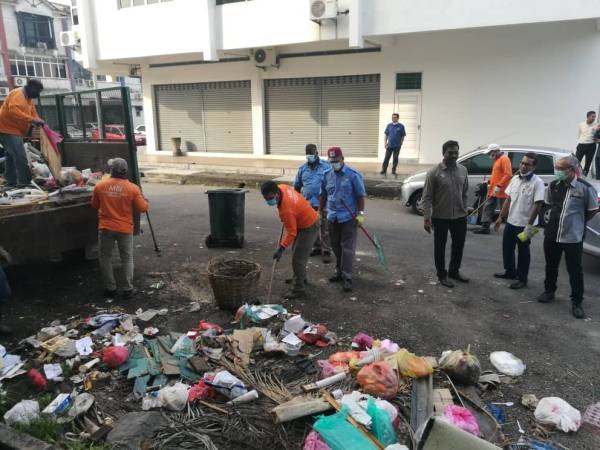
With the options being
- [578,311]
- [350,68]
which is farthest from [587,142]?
[578,311]

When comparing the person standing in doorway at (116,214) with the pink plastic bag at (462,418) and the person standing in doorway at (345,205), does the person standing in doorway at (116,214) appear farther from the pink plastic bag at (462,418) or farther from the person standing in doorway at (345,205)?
the pink plastic bag at (462,418)

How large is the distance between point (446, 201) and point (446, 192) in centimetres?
12

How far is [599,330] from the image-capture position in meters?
5.12

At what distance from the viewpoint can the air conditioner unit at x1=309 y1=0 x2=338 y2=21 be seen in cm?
1440

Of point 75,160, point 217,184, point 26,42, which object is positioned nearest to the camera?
point 75,160

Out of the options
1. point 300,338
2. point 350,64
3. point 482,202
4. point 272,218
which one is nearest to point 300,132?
point 350,64

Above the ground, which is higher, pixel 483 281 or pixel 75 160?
pixel 75 160

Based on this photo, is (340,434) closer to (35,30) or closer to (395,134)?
(395,134)

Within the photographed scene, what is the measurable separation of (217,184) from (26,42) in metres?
36.1

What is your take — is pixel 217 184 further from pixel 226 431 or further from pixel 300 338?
pixel 226 431

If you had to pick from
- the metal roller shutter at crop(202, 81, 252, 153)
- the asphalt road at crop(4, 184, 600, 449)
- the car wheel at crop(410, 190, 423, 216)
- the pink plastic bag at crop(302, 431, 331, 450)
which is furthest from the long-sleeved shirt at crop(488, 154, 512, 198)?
the metal roller shutter at crop(202, 81, 252, 153)

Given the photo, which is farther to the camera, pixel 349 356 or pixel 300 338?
pixel 300 338

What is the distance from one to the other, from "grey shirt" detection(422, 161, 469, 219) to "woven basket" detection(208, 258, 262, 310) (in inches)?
96.8

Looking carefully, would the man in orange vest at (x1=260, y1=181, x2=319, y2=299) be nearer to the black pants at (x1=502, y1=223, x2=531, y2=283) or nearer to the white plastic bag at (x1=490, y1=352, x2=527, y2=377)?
the white plastic bag at (x1=490, y1=352, x2=527, y2=377)
